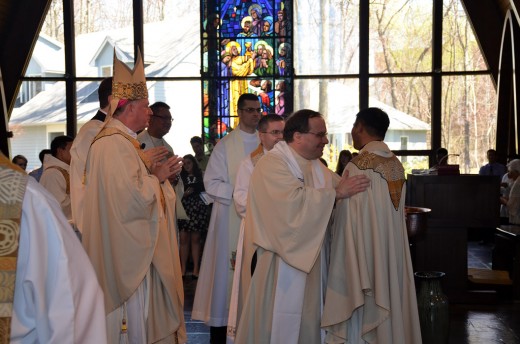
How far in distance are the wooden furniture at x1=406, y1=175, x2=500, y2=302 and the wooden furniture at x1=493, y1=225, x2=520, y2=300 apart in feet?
1.65

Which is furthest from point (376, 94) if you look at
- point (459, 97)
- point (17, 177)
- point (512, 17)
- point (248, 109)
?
point (17, 177)

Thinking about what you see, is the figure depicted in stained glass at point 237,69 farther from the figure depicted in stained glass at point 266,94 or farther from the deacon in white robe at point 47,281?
the deacon in white robe at point 47,281

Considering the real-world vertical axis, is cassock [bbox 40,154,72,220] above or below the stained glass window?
below

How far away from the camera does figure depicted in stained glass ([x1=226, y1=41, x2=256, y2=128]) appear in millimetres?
13078

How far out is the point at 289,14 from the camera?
12977 millimetres

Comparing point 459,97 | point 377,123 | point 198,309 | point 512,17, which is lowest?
point 198,309

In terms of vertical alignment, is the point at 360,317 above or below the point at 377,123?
below

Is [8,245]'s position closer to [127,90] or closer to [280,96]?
[127,90]

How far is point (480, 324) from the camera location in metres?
6.48

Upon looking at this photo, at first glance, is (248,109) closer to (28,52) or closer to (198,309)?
(198,309)

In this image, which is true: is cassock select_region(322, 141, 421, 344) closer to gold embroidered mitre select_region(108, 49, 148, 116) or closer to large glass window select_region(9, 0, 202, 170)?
gold embroidered mitre select_region(108, 49, 148, 116)

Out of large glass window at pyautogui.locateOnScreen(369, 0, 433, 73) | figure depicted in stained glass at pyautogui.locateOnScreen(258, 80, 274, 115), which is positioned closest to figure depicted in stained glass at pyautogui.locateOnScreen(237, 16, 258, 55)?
figure depicted in stained glass at pyautogui.locateOnScreen(258, 80, 274, 115)

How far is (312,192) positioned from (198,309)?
209 centimetres

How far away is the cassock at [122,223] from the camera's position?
398 cm
